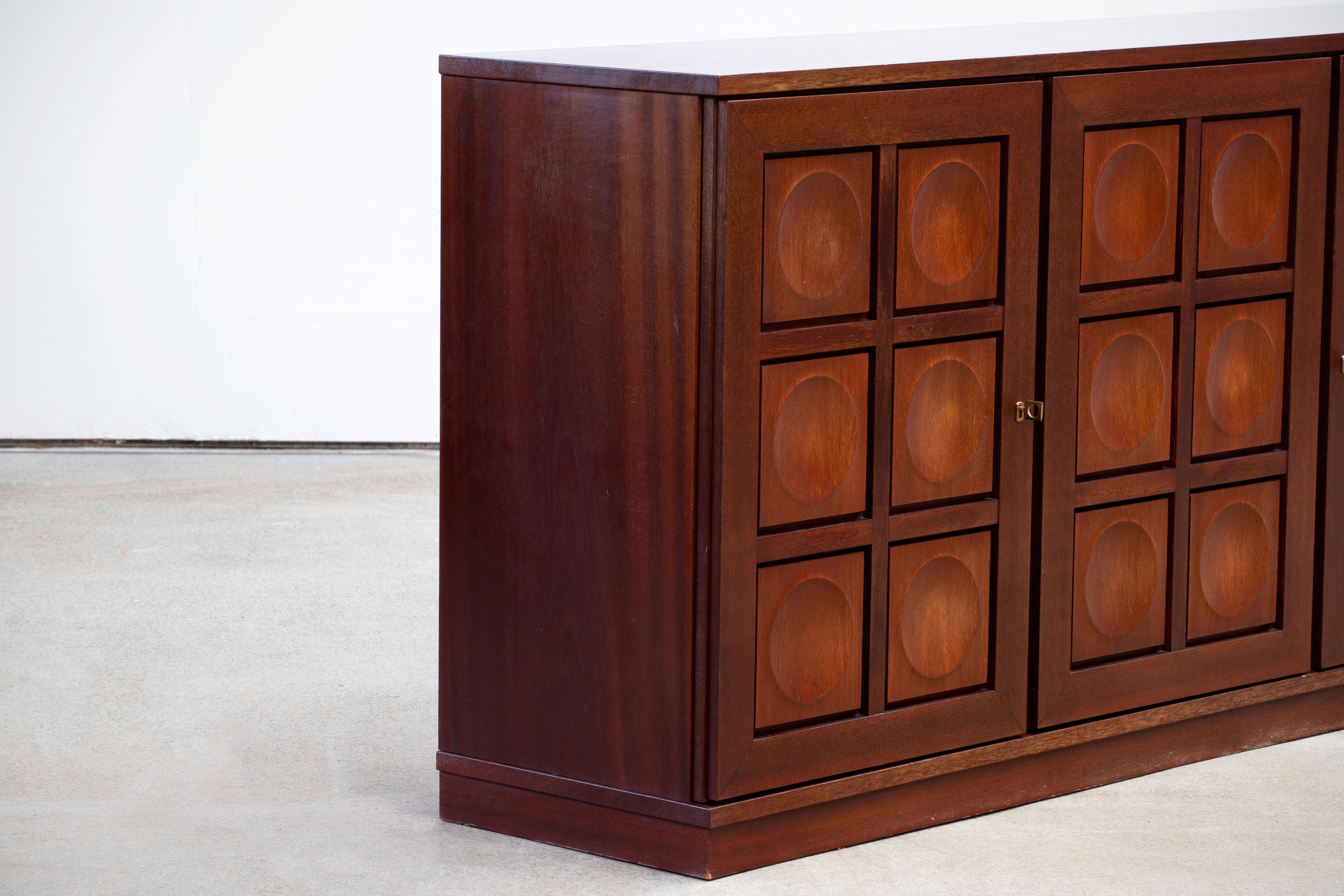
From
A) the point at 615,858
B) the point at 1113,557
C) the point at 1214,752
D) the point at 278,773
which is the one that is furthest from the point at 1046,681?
the point at 278,773

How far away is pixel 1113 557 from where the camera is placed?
3443 millimetres

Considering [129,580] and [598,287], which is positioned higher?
[598,287]

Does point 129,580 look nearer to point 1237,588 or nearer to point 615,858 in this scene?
point 615,858

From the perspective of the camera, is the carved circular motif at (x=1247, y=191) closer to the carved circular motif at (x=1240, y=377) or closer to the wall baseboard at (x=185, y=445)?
the carved circular motif at (x=1240, y=377)

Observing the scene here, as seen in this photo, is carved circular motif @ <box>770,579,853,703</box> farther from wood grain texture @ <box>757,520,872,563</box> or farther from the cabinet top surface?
the cabinet top surface

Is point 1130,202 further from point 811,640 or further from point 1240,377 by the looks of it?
point 811,640

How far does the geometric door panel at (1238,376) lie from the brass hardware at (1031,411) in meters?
0.40

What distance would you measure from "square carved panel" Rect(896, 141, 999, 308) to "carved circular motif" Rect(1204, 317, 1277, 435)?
1.96 ft

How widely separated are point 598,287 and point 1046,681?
1175 mm

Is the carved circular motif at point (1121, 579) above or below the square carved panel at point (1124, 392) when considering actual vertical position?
below

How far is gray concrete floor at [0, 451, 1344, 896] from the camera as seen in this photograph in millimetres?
3053

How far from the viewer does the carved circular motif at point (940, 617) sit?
322 centimetres

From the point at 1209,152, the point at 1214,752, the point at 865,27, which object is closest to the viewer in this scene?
the point at 1209,152

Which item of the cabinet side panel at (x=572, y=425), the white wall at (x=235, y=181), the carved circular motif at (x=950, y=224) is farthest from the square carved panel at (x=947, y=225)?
the white wall at (x=235, y=181)
